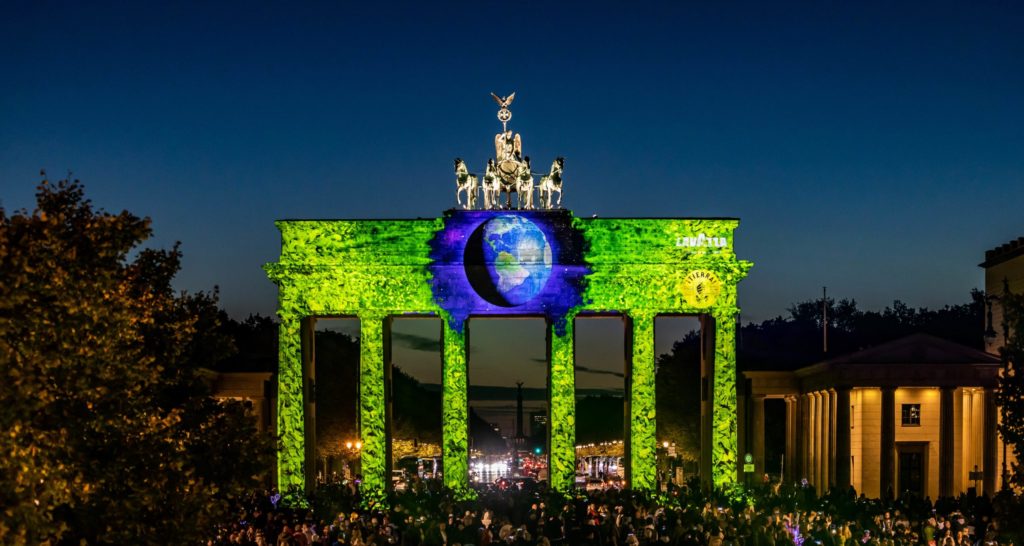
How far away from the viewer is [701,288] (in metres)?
61.6

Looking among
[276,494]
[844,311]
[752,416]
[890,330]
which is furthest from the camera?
[844,311]

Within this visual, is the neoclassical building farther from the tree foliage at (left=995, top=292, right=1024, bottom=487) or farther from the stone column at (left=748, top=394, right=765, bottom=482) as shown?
the tree foliage at (left=995, top=292, right=1024, bottom=487)

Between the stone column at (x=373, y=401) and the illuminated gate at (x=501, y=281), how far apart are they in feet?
0.14

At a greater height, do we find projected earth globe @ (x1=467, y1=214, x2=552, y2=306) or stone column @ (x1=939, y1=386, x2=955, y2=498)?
projected earth globe @ (x1=467, y1=214, x2=552, y2=306)

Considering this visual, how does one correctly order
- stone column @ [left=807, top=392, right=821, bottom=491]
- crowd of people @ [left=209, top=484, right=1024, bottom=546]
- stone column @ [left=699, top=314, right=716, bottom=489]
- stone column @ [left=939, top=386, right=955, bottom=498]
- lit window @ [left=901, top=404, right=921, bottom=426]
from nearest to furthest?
crowd of people @ [left=209, top=484, right=1024, bottom=546] → stone column @ [left=699, top=314, right=716, bottom=489] → stone column @ [left=939, top=386, right=955, bottom=498] → lit window @ [left=901, top=404, right=921, bottom=426] → stone column @ [left=807, top=392, right=821, bottom=491]

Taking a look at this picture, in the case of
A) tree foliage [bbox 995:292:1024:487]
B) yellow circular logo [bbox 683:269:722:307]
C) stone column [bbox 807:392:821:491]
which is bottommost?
stone column [bbox 807:392:821:491]

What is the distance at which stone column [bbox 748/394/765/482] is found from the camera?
6850 centimetres

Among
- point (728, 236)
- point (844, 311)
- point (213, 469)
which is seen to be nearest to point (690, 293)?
point (728, 236)

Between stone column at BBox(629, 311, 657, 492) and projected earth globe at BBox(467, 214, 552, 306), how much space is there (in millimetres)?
4636

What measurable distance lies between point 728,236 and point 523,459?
8757 cm

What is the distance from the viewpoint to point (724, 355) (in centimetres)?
6200

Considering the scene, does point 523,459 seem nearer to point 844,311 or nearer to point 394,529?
point 844,311

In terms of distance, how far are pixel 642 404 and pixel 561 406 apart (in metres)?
3.51

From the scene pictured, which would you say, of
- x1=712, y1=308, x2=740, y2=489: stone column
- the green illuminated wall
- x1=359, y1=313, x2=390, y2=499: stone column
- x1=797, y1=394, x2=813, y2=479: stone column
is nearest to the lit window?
x1=797, y1=394, x2=813, y2=479: stone column
